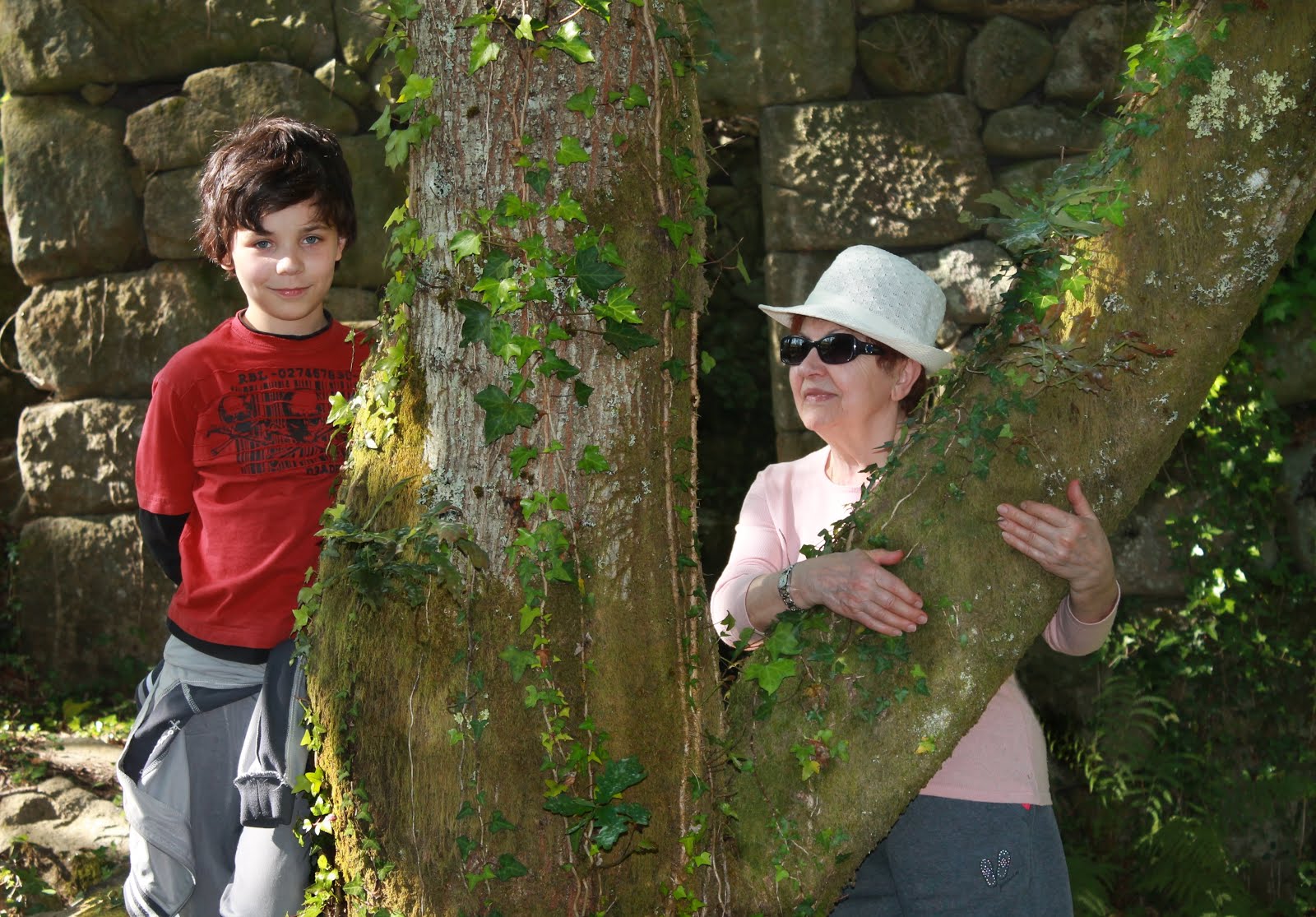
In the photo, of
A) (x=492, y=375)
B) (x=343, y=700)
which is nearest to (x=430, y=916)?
(x=343, y=700)

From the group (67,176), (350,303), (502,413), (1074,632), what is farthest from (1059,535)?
(67,176)

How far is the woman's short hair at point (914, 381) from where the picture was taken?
7.75 ft

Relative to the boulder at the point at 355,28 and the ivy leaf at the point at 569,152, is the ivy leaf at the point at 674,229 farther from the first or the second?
the boulder at the point at 355,28

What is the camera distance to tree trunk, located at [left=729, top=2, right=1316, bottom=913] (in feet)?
5.66

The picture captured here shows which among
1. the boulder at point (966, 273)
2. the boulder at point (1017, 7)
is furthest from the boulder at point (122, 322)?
the boulder at point (1017, 7)

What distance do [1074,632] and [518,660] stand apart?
1.04 meters

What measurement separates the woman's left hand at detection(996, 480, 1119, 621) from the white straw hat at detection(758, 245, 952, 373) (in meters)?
0.61

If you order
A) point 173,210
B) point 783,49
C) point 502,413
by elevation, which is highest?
point 783,49

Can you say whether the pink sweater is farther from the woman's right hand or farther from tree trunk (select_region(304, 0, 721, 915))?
tree trunk (select_region(304, 0, 721, 915))

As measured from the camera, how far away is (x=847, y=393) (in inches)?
92.0

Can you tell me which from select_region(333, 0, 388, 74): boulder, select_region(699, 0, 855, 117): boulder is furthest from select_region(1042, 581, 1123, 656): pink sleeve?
select_region(333, 0, 388, 74): boulder

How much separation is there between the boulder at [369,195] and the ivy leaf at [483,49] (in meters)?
3.06

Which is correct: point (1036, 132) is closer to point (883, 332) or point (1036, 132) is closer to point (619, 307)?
point (883, 332)

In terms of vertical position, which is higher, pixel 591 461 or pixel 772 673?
pixel 591 461
